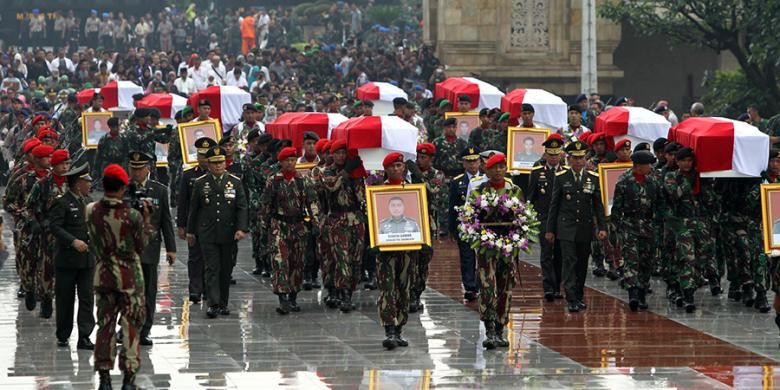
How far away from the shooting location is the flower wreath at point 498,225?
656 inches

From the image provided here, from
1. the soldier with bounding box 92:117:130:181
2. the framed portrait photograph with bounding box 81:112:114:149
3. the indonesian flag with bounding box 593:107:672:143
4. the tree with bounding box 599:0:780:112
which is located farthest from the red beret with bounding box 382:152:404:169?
the tree with bounding box 599:0:780:112

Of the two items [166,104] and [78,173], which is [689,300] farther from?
[166,104]

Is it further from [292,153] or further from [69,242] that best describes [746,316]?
[69,242]

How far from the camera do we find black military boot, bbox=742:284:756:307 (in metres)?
19.5

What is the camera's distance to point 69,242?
16.4 meters

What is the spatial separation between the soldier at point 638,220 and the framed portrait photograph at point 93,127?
12670 mm

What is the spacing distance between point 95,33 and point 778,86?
29.0 metres

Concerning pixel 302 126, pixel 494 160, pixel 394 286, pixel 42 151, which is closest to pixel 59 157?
pixel 42 151

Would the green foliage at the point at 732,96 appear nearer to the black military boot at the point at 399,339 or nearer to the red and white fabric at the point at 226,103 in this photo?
the red and white fabric at the point at 226,103

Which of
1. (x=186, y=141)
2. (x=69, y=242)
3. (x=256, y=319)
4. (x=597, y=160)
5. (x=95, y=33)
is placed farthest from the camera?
(x=95, y=33)

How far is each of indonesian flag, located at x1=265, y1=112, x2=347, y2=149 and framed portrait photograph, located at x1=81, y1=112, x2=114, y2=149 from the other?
23.6 feet

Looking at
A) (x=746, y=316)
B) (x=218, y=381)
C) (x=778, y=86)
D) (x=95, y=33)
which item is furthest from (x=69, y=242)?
(x=95, y=33)

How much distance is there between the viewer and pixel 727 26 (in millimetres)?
37125

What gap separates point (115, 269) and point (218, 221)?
14.0 feet
